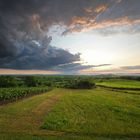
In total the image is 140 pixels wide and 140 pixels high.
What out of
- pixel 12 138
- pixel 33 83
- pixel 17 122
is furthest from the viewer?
pixel 33 83

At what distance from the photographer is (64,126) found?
1947cm

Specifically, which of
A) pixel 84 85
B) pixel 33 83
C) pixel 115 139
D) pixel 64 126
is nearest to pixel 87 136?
pixel 115 139

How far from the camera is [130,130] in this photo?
58.8 ft

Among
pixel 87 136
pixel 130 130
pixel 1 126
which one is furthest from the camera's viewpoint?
pixel 1 126

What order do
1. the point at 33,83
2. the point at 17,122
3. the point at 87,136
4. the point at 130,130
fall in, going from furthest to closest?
the point at 33,83, the point at 17,122, the point at 130,130, the point at 87,136

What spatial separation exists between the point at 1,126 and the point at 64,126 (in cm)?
589

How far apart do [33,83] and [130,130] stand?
97.5 metres

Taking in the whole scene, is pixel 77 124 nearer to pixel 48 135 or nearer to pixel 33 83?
pixel 48 135

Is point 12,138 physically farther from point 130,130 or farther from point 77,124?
point 130,130

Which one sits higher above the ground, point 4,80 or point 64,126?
point 4,80

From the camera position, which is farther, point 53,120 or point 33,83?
point 33,83

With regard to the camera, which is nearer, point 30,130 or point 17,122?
point 30,130

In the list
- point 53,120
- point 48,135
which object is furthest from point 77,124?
point 48,135

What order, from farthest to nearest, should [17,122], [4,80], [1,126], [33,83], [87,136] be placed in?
[33,83] → [4,80] → [17,122] → [1,126] → [87,136]
